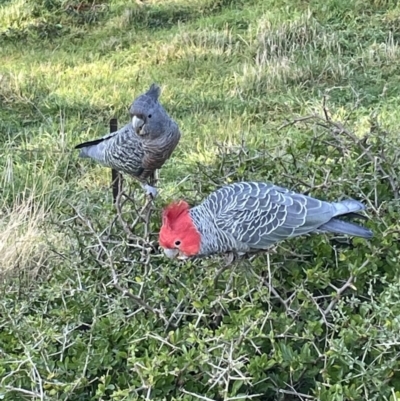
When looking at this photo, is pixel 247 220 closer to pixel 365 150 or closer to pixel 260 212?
pixel 260 212

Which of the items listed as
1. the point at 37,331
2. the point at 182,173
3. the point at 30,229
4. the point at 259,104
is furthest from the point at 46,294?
the point at 259,104

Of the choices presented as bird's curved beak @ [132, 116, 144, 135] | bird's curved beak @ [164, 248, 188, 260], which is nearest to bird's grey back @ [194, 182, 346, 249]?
bird's curved beak @ [164, 248, 188, 260]

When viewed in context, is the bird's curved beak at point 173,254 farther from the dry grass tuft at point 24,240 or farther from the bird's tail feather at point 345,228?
the dry grass tuft at point 24,240

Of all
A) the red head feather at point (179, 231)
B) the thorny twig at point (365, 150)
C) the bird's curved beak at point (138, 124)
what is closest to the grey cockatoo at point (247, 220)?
the red head feather at point (179, 231)

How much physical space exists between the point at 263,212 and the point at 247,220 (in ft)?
0.14

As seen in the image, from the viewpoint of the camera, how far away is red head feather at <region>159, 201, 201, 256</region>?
1.60m

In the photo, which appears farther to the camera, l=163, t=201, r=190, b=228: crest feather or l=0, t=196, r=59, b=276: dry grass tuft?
l=0, t=196, r=59, b=276: dry grass tuft

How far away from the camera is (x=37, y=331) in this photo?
1.49 meters

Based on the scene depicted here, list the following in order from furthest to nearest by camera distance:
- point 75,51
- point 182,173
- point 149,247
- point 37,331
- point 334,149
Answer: point 75,51 → point 182,173 → point 334,149 → point 149,247 → point 37,331

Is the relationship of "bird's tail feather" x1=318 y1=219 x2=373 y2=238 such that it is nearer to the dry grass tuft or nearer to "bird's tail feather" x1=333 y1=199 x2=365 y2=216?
"bird's tail feather" x1=333 y1=199 x2=365 y2=216

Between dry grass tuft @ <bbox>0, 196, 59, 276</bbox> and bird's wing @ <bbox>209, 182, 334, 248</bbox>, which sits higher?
bird's wing @ <bbox>209, 182, 334, 248</bbox>

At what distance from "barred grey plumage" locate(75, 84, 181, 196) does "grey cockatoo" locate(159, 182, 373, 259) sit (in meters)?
0.61

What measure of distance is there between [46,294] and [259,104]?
3300mm

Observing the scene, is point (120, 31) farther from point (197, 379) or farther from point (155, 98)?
point (197, 379)
